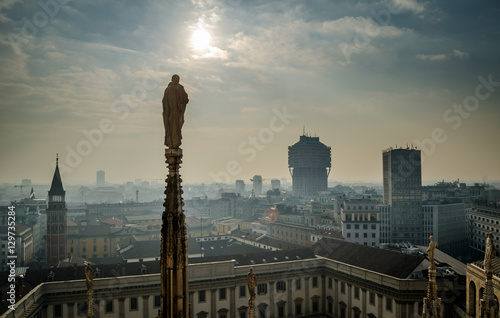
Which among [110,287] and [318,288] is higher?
[110,287]

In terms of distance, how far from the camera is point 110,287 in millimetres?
37625

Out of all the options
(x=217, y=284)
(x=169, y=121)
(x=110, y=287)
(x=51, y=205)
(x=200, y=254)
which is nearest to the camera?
(x=169, y=121)

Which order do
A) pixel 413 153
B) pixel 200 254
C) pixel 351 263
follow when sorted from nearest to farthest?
pixel 351 263
pixel 200 254
pixel 413 153

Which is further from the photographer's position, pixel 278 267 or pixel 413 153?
pixel 413 153

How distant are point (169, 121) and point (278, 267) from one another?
39810 millimetres

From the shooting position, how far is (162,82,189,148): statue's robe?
7845 millimetres

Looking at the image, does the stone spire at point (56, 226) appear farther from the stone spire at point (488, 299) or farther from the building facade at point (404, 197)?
the building facade at point (404, 197)

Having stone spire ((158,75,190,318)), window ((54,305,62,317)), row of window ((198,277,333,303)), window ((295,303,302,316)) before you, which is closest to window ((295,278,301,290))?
row of window ((198,277,333,303))

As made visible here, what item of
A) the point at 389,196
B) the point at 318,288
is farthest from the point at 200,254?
the point at 389,196

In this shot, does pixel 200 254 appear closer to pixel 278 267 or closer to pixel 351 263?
pixel 278 267

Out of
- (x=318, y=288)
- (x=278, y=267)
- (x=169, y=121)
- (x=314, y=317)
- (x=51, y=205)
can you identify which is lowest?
(x=314, y=317)

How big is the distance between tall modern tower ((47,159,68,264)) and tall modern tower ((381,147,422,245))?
72836 millimetres

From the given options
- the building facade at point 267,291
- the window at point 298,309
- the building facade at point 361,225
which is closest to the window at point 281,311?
the building facade at point 267,291

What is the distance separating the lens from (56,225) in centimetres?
7056
